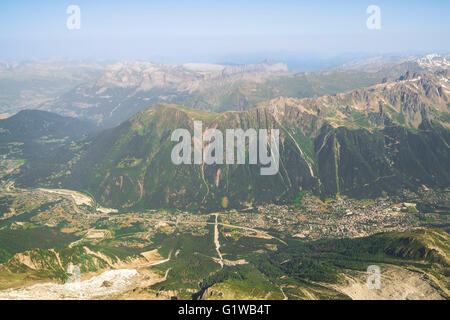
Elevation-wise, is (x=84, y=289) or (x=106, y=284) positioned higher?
(x=84, y=289)

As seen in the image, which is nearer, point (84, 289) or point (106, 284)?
point (84, 289)

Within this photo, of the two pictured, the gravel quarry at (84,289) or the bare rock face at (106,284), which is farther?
the bare rock face at (106,284)

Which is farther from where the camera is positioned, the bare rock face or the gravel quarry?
the bare rock face
